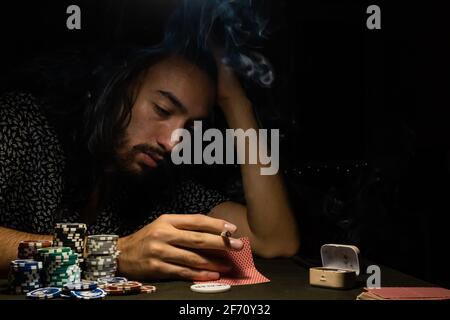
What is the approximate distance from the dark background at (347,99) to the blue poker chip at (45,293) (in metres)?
1.87

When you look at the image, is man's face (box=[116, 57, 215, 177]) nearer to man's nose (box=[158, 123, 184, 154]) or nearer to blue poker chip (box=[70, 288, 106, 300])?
man's nose (box=[158, 123, 184, 154])

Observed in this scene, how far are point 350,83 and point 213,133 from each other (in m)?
0.97

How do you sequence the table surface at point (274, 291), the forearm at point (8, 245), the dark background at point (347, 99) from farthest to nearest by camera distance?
the dark background at point (347, 99)
the forearm at point (8, 245)
the table surface at point (274, 291)

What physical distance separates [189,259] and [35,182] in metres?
1.57

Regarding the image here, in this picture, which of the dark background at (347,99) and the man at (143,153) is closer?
the man at (143,153)

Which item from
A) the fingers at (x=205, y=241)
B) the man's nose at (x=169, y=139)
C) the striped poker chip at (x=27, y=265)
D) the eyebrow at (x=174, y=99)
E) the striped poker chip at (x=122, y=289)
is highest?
the eyebrow at (x=174, y=99)

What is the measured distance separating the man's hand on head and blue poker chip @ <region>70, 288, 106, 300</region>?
0.40 meters

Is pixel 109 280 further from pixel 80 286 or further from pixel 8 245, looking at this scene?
pixel 8 245

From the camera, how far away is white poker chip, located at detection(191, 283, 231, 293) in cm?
199

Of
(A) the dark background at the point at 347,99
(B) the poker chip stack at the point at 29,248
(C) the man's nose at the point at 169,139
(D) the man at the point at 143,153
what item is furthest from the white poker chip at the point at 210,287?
(C) the man's nose at the point at 169,139

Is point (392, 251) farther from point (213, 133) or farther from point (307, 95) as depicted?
point (213, 133)

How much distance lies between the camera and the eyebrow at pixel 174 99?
367 cm

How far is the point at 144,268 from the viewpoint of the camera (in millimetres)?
2258

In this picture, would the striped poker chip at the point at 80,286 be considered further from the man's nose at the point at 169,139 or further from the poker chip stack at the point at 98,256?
the man's nose at the point at 169,139
